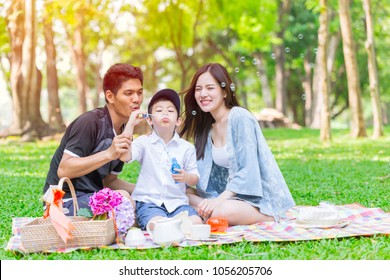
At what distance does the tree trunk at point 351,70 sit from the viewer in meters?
14.8

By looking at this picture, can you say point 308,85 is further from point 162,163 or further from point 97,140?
point 97,140

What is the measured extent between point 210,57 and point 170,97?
26.8 meters

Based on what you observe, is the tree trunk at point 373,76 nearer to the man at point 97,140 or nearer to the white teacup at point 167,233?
the man at point 97,140

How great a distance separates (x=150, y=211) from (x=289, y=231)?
97 cm

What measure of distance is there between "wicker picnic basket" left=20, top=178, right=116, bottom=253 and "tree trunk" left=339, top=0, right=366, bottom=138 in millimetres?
11816

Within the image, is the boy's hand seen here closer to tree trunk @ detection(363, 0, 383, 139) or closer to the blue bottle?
the blue bottle

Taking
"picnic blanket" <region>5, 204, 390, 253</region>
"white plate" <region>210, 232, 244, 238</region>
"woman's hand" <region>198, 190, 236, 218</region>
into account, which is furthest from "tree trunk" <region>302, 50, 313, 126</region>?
"white plate" <region>210, 232, 244, 238</region>

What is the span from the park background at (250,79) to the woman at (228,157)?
0.76 meters

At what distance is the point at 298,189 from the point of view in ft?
22.9

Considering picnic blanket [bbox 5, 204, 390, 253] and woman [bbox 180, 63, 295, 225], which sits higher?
woman [bbox 180, 63, 295, 225]

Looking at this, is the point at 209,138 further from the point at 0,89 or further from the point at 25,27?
the point at 0,89

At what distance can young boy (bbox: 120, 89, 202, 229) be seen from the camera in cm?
466

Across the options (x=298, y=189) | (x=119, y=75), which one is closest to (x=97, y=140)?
(x=119, y=75)

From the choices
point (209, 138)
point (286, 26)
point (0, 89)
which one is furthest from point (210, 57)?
point (209, 138)
